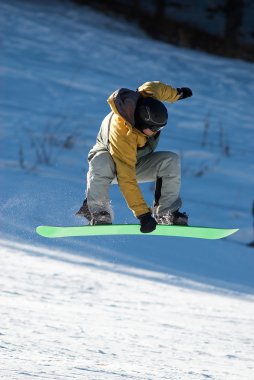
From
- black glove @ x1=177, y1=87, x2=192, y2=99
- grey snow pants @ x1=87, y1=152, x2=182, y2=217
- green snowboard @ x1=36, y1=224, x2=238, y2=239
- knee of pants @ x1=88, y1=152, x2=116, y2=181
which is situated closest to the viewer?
knee of pants @ x1=88, y1=152, x2=116, y2=181

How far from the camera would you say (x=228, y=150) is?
38.6 feet

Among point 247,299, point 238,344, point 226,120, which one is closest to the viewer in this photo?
point 238,344

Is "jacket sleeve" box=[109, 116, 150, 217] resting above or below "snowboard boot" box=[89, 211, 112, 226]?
above

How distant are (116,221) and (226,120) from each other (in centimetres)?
537

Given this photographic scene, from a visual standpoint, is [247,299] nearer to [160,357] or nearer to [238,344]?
[238,344]

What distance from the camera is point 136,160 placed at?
5828 mm

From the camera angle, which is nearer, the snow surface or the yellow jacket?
the snow surface

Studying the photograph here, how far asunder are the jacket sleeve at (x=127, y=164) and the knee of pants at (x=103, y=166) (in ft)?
0.55

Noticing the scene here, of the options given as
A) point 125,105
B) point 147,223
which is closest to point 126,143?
point 125,105

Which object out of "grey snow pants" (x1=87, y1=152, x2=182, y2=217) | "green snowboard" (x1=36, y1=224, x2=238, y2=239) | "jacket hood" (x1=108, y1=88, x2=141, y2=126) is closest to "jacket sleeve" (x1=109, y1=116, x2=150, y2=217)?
"jacket hood" (x1=108, y1=88, x2=141, y2=126)

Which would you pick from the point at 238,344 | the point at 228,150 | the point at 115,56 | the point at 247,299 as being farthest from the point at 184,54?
the point at 238,344

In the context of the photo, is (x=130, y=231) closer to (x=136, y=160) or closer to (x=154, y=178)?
(x=154, y=178)

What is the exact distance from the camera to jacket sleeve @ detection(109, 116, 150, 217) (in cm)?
561

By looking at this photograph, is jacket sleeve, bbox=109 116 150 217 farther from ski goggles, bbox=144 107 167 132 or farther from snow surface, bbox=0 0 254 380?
snow surface, bbox=0 0 254 380
